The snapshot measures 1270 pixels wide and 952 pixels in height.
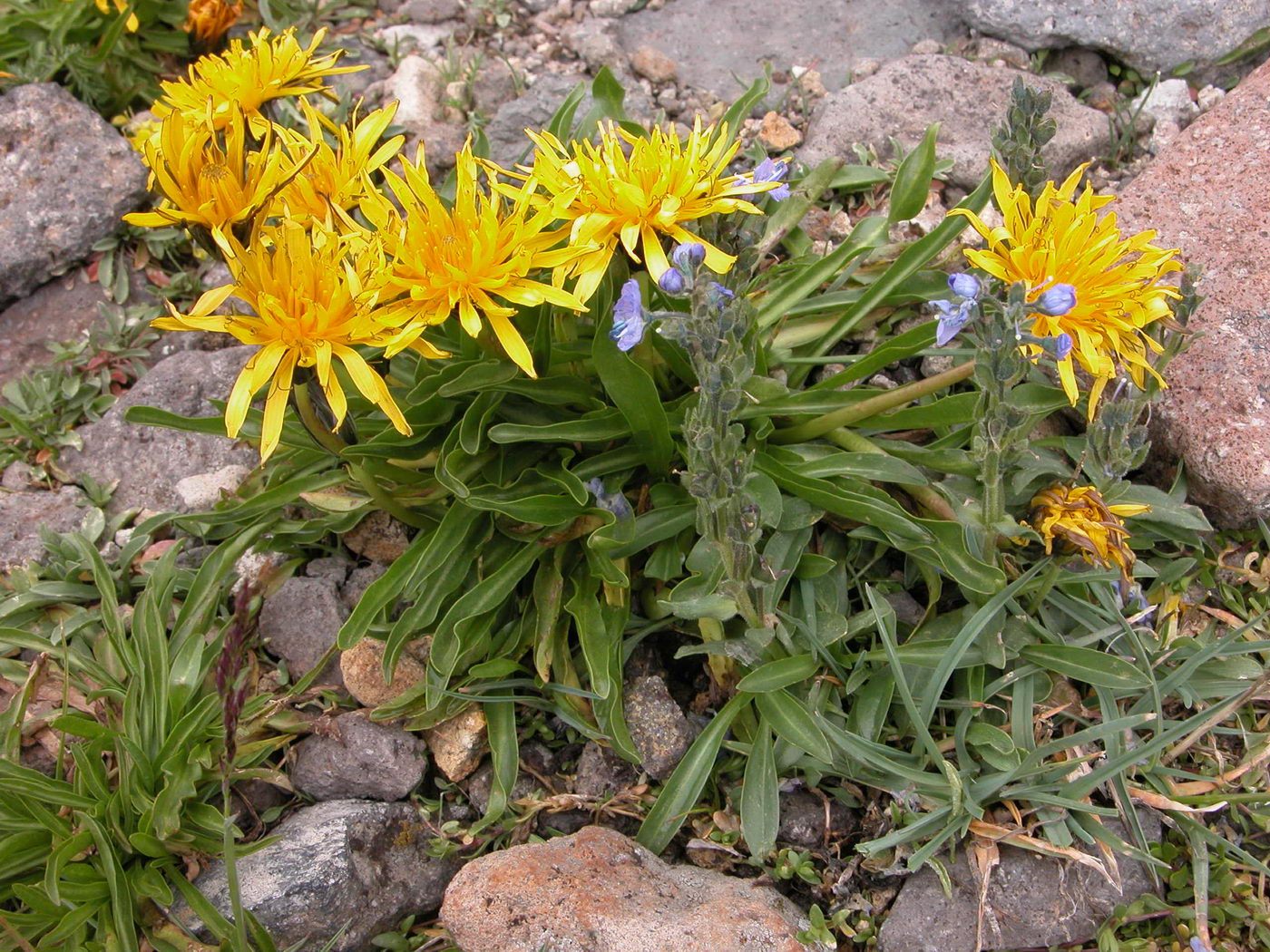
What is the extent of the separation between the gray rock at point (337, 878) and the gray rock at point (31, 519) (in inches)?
58.3

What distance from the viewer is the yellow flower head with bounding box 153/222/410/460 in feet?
8.11

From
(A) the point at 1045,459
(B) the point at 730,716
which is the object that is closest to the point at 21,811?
(B) the point at 730,716

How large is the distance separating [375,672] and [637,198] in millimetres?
1666

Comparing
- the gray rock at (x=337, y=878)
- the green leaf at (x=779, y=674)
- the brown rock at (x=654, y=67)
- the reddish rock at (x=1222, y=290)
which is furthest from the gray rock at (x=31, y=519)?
the reddish rock at (x=1222, y=290)

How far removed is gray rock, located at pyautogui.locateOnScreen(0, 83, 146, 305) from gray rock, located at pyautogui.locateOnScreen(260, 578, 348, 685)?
2.12m

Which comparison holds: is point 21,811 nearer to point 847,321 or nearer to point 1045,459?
point 847,321

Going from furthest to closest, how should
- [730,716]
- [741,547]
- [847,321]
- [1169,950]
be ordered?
[847,321], [730,716], [1169,950], [741,547]

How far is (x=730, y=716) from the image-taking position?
9.60 feet

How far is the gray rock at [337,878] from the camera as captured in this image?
272 cm

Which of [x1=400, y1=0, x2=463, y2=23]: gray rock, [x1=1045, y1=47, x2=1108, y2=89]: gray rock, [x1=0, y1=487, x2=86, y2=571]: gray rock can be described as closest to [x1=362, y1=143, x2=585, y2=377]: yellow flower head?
[x1=0, y1=487, x2=86, y2=571]: gray rock

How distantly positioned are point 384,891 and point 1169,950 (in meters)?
2.10

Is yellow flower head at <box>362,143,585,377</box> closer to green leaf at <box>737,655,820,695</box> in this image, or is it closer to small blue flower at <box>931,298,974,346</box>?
small blue flower at <box>931,298,974,346</box>

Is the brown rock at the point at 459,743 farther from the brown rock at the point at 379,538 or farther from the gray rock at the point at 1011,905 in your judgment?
the gray rock at the point at 1011,905

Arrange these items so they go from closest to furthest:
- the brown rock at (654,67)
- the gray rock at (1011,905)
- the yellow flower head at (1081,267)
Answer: the yellow flower head at (1081,267) < the gray rock at (1011,905) < the brown rock at (654,67)
